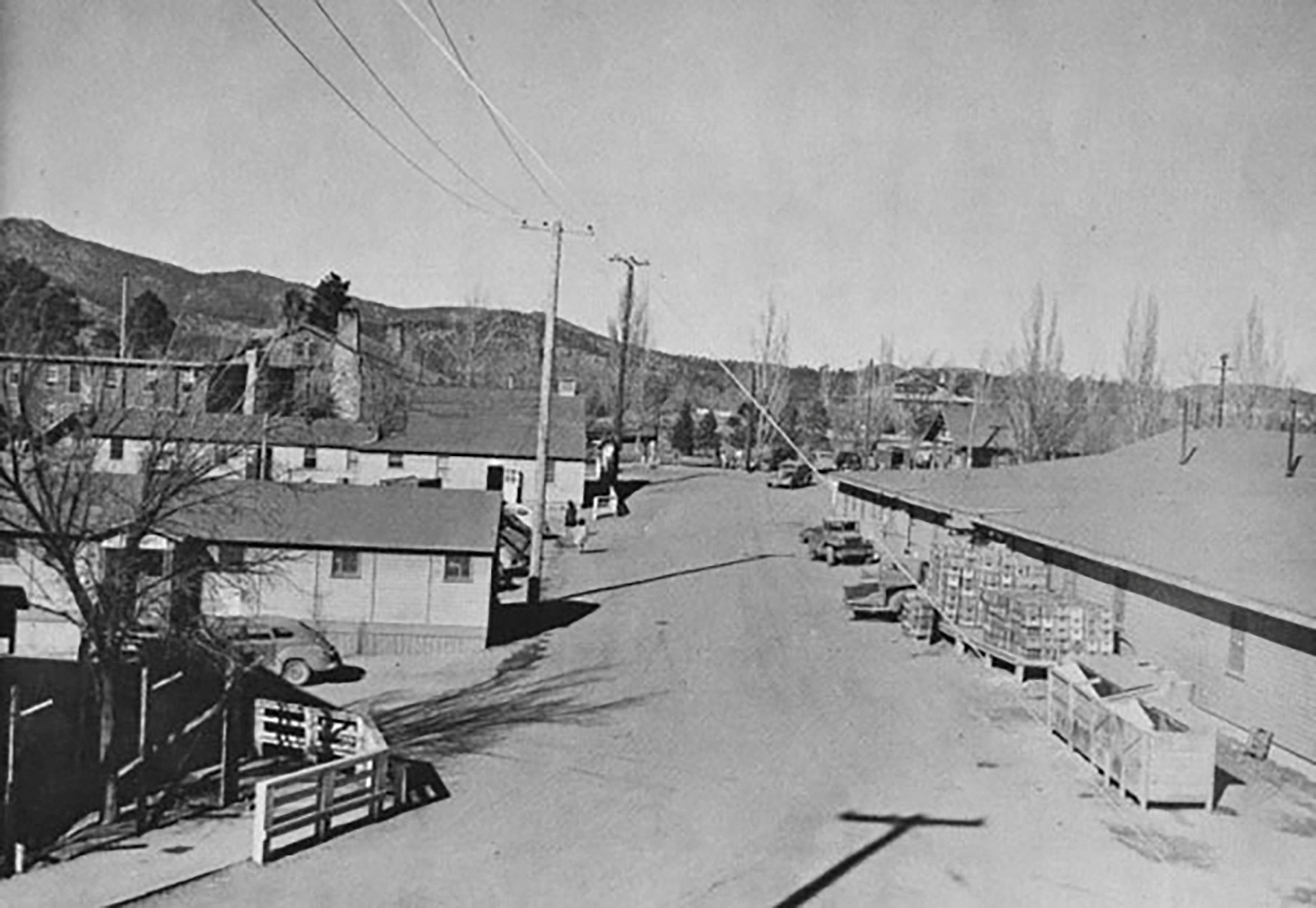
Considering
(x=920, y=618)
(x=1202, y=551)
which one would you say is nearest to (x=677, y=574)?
(x=920, y=618)

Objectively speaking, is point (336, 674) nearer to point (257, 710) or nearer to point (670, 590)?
point (257, 710)

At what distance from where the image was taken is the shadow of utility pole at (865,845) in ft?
31.2

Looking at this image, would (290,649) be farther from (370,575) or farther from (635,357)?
(635,357)

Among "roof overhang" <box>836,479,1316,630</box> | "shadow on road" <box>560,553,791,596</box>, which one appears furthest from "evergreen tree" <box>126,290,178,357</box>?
"roof overhang" <box>836,479,1316,630</box>

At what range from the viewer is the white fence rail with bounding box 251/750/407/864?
10531mm

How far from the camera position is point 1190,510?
18.1 m

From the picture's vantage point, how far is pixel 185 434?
1401cm

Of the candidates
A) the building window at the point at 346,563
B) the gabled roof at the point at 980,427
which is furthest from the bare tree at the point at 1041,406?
the building window at the point at 346,563

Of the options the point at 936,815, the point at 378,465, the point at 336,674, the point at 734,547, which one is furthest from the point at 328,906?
the point at 378,465

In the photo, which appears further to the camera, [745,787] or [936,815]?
[745,787]

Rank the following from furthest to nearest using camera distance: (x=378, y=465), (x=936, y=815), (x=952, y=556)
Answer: (x=378, y=465) < (x=952, y=556) < (x=936, y=815)

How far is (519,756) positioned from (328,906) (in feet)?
15.2

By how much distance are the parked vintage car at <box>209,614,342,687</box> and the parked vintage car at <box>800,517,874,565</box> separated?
1588cm

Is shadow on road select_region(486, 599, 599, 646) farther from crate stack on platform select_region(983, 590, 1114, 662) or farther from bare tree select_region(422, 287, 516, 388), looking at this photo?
bare tree select_region(422, 287, 516, 388)
